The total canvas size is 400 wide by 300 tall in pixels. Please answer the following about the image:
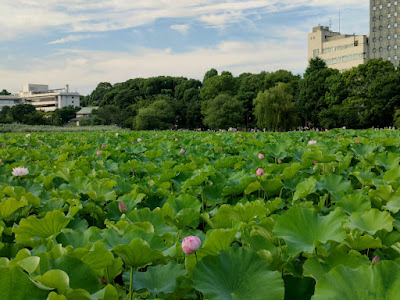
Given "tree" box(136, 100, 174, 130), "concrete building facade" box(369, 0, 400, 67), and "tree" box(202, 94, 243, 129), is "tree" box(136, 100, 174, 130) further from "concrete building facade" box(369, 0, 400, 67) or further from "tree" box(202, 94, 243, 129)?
"concrete building facade" box(369, 0, 400, 67)

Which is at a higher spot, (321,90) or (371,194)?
(321,90)

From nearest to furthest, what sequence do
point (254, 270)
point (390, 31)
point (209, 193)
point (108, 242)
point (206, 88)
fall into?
point (254, 270) < point (108, 242) < point (209, 193) < point (206, 88) < point (390, 31)

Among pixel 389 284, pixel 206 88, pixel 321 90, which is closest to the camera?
pixel 389 284

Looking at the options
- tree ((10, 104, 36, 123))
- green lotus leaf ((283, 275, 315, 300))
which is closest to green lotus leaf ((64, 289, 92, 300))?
green lotus leaf ((283, 275, 315, 300))

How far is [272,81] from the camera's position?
46.7 meters

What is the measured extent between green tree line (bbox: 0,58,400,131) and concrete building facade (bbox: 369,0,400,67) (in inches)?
1019

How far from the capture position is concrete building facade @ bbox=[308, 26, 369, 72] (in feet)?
216

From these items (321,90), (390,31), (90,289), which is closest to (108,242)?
(90,289)

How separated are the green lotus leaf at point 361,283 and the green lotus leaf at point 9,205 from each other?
1.17m

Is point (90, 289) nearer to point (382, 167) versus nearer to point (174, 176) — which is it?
point (174, 176)

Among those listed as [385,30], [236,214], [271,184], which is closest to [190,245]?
[236,214]

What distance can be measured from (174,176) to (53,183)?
72 centimetres

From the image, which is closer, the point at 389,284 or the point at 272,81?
the point at 389,284

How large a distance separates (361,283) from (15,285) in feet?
1.91
